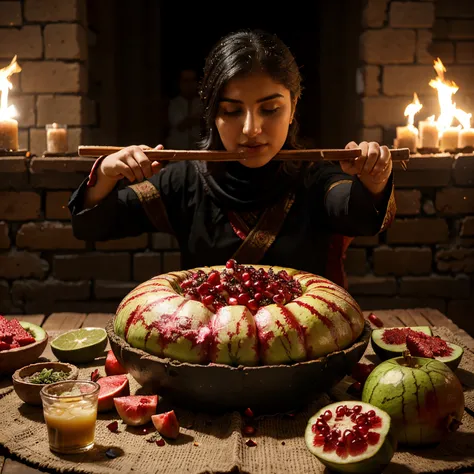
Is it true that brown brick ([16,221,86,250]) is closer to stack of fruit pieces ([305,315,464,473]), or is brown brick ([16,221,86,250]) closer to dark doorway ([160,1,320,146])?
dark doorway ([160,1,320,146])

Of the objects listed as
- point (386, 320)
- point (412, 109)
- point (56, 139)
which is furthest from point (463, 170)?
point (56, 139)

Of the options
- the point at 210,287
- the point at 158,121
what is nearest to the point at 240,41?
the point at 210,287

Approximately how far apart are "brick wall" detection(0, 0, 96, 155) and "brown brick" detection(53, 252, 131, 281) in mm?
548

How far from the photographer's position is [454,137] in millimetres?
3191

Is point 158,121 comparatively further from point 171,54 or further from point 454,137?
point 454,137

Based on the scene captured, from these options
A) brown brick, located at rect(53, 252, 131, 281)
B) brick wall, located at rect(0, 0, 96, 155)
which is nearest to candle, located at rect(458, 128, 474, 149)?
brown brick, located at rect(53, 252, 131, 281)

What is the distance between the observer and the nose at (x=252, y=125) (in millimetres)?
1907

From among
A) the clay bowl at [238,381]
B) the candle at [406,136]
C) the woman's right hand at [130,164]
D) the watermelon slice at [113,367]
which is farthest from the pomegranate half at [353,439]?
the candle at [406,136]

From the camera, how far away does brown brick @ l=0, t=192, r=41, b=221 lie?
3154 mm

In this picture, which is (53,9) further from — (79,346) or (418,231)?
(418,231)

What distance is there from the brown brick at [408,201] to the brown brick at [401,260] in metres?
0.20

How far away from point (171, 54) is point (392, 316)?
2.12 metres

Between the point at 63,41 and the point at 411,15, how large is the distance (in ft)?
5.59

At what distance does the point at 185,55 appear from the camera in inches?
148
